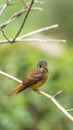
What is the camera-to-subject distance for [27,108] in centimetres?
838

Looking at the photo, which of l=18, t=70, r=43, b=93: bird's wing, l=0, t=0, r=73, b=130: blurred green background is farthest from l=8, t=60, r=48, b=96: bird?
l=0, t=0, r=73, b=130: blurred green background

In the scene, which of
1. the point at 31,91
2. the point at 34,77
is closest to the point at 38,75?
the point at 34,77

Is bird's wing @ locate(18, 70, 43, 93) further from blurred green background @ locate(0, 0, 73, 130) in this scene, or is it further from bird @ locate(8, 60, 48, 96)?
blurred green background @ locate(0, 0, 73, 130)

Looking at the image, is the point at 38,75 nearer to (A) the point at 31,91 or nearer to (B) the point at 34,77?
(B) the point at 34,77

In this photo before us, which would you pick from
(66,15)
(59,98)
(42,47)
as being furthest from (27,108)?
(66,15)

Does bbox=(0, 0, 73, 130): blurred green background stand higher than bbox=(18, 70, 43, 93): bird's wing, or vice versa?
bbox=(18, 70, 43, 93): bird's wing

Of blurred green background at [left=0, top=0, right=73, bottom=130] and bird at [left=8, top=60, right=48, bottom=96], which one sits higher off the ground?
bird at [left=8, top=60, right=48, bottom=96]

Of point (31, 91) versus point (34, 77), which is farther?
point (31, 91)

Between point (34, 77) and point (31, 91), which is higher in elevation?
point (34, 77)

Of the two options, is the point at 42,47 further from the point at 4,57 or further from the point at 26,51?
the point at 4,57

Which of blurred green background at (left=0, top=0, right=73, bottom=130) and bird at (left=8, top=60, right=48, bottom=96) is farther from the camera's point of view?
blurred green background at (left=0, top=0, right=73, bottom=130)

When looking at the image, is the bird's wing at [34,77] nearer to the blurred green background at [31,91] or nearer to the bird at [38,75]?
the bird at [38,75]

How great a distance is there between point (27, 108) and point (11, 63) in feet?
2.12

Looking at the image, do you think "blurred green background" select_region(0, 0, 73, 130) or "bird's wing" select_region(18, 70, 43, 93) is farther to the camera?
"blurred green background" select_region(0, 0, 73, 130)
